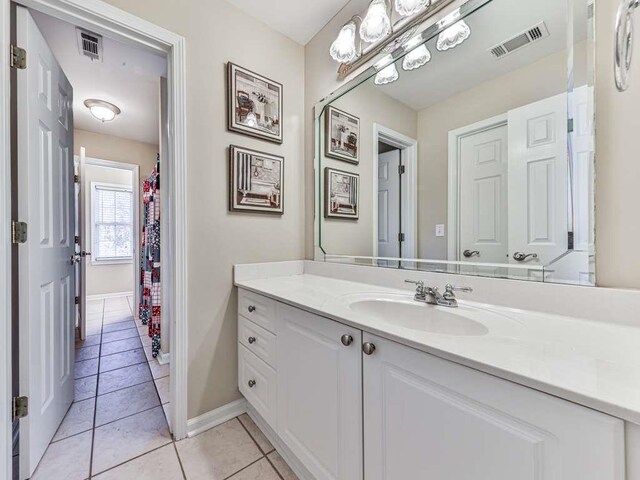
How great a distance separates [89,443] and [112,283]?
3.93m

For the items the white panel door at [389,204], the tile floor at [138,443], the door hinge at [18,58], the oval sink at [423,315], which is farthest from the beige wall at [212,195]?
the oval sink at [423,315]

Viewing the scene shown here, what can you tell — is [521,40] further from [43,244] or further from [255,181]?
[43,244]

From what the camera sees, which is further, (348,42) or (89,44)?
(89,44)

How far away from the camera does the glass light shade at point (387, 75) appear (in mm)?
1476

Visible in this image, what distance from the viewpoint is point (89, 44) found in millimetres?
1786

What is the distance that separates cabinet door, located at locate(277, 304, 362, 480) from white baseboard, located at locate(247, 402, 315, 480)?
12 centimetres

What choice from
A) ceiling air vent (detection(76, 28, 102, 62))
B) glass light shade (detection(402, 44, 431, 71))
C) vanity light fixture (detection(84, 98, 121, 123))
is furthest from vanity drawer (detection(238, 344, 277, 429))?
vanity light fixture (detection(84, 98, 121, 123))

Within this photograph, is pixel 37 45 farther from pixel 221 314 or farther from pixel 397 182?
pixel 397 182

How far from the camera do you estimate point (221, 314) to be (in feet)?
5.16

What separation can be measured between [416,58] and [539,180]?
838 millimetres

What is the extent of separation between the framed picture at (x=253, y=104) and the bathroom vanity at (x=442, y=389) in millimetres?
978

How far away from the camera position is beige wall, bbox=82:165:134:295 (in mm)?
4410

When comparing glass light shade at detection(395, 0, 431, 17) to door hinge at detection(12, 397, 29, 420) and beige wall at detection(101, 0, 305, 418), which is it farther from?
door hinge at detection(12, 397, 29, 420)

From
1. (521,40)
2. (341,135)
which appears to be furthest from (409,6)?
(341,135)
